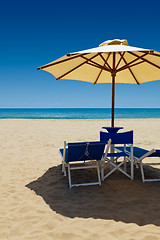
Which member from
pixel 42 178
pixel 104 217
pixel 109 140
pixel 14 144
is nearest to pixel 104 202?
pixel 104 217

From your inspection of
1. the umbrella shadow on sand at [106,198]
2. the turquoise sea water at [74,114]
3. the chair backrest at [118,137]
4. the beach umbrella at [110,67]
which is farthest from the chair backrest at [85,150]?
the turquoise sea water at [74,114]

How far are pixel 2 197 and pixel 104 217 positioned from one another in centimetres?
157

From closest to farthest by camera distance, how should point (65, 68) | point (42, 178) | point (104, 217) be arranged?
point (104, 217) → point (42, 178) → point (65, 68)

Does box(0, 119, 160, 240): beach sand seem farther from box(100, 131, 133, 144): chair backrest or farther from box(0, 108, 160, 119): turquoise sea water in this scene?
box(0, 108, 160, 119): turquoise sea water

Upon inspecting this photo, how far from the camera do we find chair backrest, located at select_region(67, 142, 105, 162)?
127 inches

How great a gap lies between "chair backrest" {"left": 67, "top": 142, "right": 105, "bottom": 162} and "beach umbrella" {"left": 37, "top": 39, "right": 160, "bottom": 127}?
3.92ft

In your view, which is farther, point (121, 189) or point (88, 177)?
point (88, 177)

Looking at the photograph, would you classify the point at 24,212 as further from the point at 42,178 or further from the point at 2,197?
the point at 42,178

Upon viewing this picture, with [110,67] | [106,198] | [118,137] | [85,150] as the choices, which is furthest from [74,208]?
[110,67]

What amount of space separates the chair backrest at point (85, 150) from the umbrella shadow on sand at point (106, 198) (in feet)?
1.80

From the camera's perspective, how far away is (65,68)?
4.70 meters

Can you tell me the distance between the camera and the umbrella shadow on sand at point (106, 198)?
2.58 meters

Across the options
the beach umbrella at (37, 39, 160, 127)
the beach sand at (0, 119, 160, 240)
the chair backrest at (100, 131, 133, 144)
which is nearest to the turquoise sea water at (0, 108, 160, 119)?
the beach umbrella at (37, 39, 160, 127)

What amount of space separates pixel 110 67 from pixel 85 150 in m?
2.08
